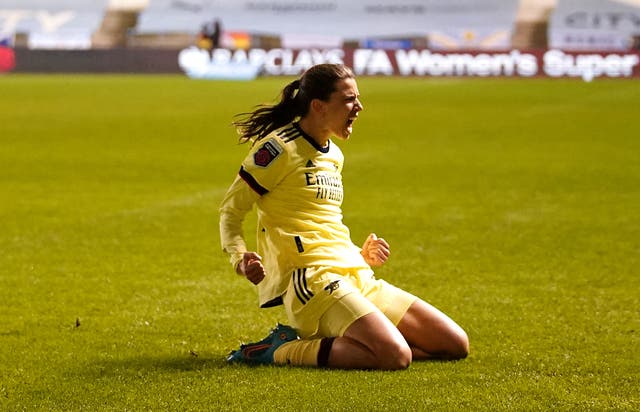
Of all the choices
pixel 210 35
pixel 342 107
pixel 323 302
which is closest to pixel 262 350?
pixel 323 302

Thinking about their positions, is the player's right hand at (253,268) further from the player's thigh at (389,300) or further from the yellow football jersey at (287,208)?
the player's thigh at (389,300)

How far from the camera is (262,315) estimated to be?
20.0 ft

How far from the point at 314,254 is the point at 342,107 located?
0.64 meters

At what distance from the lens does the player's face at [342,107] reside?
5.08m

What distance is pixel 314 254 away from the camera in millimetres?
5078

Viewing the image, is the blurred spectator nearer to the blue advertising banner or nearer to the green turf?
the blue advertising banner

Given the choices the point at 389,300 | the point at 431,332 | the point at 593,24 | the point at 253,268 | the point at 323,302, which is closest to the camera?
the point at 253,268

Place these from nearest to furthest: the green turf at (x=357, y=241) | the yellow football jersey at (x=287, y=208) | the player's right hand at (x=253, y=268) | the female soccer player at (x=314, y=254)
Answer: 1. the green turf at (x=357, y=241)
2. the player's right hand at (x=253, y=268)
3. the female soccer player at (x=314, y=254)
4. the yellow football jersey at (x=287, y=208)

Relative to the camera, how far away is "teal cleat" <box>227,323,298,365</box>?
501 centimetres

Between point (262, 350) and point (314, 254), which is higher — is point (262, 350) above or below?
below

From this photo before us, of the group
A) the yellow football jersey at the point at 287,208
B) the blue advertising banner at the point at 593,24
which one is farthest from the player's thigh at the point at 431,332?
the blue advertising banner at the point at 593,24

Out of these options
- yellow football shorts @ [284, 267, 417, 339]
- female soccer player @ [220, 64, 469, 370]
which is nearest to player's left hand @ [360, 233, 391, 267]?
female soccer player @ [220, 64, 469, 370]

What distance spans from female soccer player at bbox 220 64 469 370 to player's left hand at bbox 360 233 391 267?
0.07 m

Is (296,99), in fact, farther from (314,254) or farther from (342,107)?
(314,254)
